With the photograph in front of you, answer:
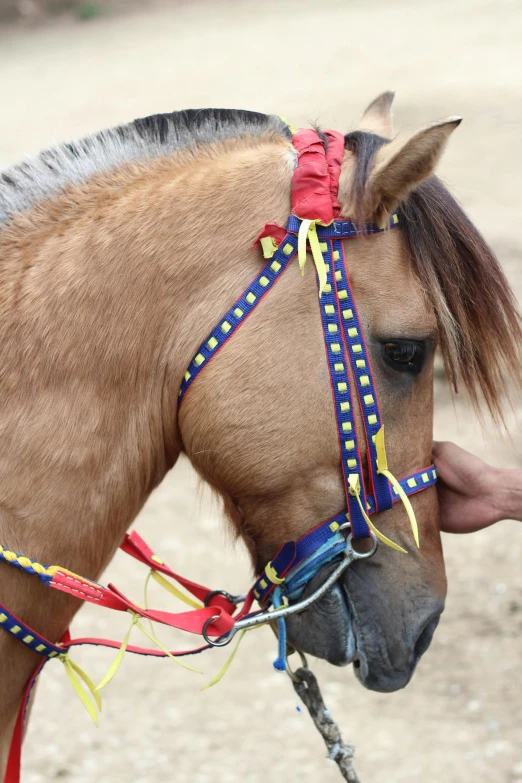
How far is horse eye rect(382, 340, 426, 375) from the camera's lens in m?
1.85

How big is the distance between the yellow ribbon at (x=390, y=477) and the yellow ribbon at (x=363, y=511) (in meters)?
0.06

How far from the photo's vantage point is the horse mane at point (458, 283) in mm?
1864

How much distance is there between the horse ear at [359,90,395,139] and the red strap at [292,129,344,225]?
1.42 ft

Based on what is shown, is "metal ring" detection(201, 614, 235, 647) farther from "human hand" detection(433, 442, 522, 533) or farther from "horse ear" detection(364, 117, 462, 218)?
"horse ear" detection(364, 117, 462, 218)

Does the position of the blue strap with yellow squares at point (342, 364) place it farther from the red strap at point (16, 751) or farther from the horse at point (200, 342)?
the red strap at point (16, 751)

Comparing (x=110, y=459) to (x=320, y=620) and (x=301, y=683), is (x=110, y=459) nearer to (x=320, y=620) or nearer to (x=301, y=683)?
(x=320, y=620)

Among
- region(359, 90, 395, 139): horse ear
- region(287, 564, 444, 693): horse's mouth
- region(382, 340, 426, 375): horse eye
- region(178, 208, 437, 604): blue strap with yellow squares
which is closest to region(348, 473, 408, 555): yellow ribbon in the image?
region(178, 208, 437, 604): blue strap with yellow squares

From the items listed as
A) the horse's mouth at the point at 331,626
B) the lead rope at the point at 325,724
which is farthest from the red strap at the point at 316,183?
the lead rope at the point at 325,724

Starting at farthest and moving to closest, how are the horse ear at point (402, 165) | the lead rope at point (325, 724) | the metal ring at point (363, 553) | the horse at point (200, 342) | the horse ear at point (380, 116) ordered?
the horse ear at point (380, 116) → the lead rope at point (325, 724) → the metal ring at point (363, 553) → the horse at point (200, 342) → the horse ear at point (402, 165)

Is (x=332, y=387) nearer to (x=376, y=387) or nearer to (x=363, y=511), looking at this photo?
(x=376, y=387)

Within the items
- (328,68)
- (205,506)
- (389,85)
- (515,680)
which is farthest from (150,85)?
(515,680)

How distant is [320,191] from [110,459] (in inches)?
29.5

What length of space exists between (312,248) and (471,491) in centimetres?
86

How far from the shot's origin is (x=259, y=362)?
5.87 ft
